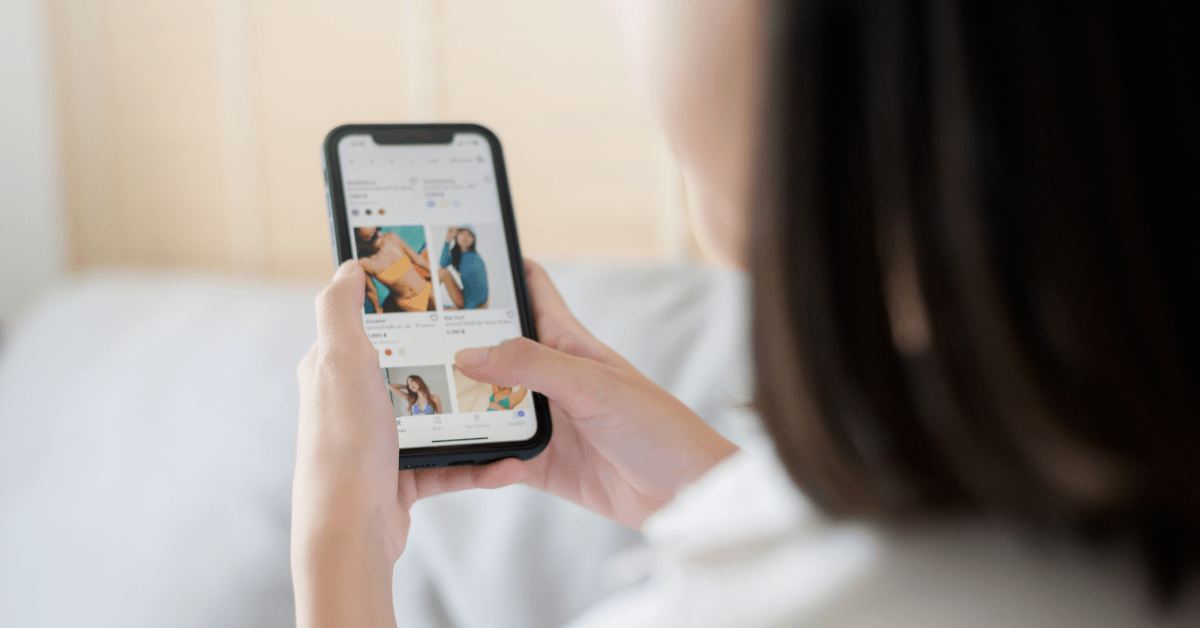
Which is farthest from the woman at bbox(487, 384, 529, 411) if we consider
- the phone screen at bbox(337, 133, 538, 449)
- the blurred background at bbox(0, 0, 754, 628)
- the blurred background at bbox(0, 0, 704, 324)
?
the blurred background at bbox(0, 0, 704, 324)

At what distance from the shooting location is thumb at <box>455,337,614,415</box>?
0.57 meters

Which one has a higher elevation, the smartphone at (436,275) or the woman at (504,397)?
the smartphone at (436,275)

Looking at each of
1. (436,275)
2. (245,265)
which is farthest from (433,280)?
(245,265)

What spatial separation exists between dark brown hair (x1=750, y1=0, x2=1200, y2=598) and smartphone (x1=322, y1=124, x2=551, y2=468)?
358mm

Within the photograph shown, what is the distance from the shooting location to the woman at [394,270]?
1.90 ft

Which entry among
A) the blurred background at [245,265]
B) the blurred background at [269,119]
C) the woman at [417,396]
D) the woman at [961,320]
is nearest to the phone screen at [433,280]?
the woman at [417,396]

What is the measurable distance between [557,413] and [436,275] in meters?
0.13

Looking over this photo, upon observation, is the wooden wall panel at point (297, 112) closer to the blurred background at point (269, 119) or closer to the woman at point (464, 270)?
the blurred background at point (269, 119)

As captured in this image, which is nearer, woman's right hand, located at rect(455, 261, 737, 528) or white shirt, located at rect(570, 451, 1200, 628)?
white shirt, located at rect(570, 451, 1200, 628)

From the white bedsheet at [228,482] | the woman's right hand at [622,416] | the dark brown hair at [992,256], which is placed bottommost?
the white bedsheet at [228,482]

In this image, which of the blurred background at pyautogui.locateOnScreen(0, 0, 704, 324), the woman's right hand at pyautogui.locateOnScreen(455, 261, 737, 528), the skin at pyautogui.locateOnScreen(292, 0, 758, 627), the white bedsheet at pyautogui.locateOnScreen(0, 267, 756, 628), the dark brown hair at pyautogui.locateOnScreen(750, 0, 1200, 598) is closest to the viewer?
the dark brown hair at pyautogui.locateOnScreen(750, 0, 1200, 598)

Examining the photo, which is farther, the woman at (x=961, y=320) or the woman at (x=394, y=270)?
the woman at (x=394, y=270)

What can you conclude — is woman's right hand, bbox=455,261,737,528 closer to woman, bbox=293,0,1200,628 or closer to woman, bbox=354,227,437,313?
woman, bbox=354,227,437,313

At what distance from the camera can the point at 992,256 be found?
223 mm
